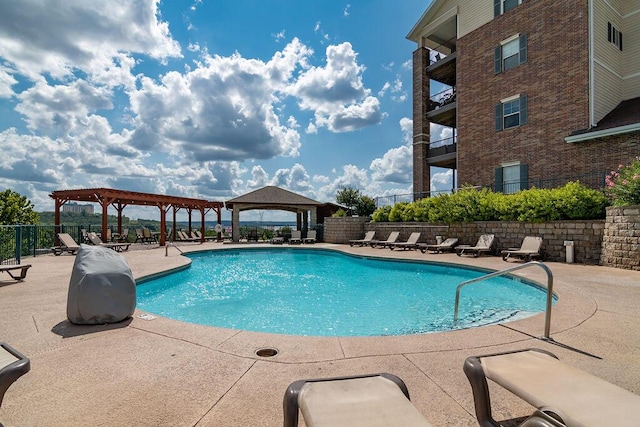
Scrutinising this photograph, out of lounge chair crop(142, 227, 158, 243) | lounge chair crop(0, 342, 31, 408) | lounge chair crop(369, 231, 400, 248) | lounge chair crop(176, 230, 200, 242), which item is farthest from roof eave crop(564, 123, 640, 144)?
lounge chair crop(142, 227, 158, 243)

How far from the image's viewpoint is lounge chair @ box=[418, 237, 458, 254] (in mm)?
13931

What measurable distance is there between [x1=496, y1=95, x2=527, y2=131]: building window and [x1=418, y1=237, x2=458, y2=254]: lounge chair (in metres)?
6.95

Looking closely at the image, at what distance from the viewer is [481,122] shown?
57.3 feet

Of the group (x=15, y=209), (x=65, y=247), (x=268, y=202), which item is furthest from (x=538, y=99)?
(x=15, y=209)

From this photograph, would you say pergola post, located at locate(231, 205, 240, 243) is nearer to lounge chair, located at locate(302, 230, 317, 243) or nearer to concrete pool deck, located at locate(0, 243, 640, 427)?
lounge chair, located at locate(302, 230, 317, 243)

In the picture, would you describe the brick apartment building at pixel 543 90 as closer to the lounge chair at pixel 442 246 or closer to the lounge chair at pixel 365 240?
the lounge chair at pixel 442 246

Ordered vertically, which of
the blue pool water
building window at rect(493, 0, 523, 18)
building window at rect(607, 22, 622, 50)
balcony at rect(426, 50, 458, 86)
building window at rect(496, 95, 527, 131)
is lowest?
the blue pool water

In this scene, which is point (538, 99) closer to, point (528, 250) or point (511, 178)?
point (511, 178)

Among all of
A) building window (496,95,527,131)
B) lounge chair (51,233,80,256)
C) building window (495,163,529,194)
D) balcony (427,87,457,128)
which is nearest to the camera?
lounge chair (51,233,80,256)

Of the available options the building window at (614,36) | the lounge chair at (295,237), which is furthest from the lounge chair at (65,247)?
the building window at (614,36)

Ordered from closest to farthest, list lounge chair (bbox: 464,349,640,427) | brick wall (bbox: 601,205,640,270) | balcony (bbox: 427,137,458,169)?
lounge chair (bbox: 464,349,640,427) < brick wall (bbox: 601,205,640,270) < balcony (bbox: 427,137,458,169)

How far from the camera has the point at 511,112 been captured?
16125 millimetres

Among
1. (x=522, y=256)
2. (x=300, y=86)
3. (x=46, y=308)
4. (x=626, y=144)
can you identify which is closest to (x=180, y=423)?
(x=46, y=308)

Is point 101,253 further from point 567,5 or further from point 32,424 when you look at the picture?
point 567,5
